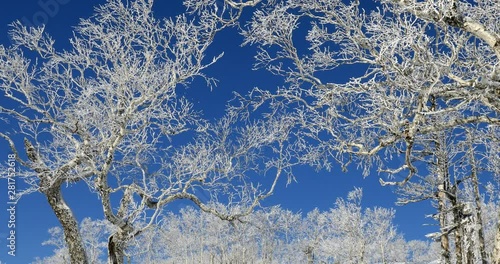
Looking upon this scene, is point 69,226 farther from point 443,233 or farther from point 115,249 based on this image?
point 443,233

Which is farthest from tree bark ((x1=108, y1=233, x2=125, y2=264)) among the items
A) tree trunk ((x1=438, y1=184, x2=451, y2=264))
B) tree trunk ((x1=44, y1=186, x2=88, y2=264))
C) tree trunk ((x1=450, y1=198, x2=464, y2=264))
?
tree trunk ((x1=450, y1=198, x2=464, y2=264))

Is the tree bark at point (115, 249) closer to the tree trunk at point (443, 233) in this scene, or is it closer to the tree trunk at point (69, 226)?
the tree trunk at point (69, 226)

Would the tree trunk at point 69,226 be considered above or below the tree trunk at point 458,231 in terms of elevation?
below

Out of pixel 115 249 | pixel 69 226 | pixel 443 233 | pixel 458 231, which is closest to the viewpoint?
pixel 69 226

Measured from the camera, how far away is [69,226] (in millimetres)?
13586

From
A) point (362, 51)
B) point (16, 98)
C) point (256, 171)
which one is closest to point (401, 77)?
point (362, 51)

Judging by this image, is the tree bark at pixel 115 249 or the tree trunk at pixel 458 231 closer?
the tree bark at pixel 115 249

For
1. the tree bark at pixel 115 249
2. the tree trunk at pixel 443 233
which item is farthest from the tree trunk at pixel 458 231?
the tree bark at pixel 115 249

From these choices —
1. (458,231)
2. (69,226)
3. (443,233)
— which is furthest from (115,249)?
(458,231)

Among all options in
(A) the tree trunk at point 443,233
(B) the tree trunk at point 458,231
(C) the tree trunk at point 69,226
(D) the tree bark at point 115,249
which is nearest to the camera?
(C) the tree trunk at point 69,226

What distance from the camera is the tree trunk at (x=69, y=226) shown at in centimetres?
1345

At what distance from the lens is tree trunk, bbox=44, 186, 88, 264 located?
44.1ft

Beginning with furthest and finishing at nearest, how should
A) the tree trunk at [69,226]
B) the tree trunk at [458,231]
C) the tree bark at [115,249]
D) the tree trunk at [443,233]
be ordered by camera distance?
the tree trunk at [443,233] < the tree trunk at [458,231] < the tree bark at [115,249] < the tree trunk at [69,226]

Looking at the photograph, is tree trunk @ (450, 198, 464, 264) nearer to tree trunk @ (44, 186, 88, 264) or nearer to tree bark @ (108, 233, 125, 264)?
tree bark @ (108, 233, 125, 264)
